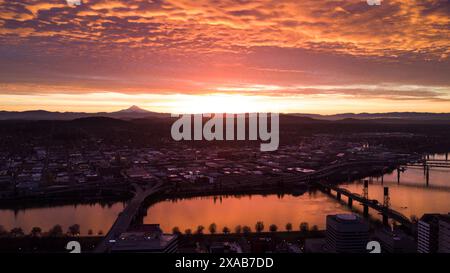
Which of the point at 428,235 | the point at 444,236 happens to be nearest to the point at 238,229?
the point at 428,235

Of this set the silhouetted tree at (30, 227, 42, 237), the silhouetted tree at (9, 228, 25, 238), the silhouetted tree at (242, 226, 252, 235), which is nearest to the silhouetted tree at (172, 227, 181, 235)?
the silhouetted tree at (242, 226, 252, 235)

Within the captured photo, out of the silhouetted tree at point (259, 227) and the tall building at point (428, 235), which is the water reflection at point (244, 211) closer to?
the silhouetted tree at point (259, 227)

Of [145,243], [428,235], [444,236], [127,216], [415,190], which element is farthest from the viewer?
[415,190]

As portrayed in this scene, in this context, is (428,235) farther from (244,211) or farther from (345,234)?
(244,211)

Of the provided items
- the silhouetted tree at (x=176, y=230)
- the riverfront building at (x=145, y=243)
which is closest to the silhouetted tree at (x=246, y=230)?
the silhouetted tree at (x=176, y=230)

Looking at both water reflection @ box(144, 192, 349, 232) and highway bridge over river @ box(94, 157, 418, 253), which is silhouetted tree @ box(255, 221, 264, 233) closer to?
water reflection @ box(144, 192, 349, 232)
